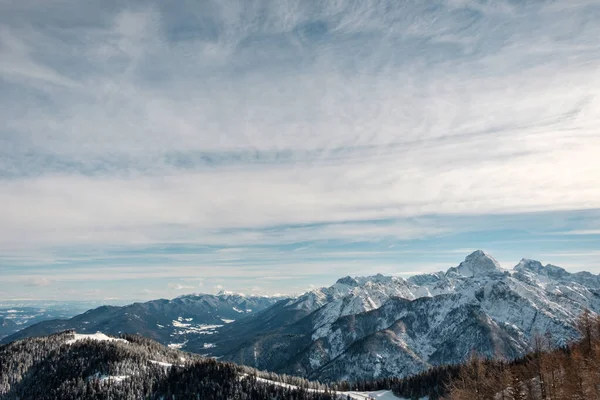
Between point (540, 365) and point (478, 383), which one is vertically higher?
point (540, 365)

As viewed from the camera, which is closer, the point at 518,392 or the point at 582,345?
the point at 518,392

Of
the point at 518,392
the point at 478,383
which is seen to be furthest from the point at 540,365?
the point at 478,383

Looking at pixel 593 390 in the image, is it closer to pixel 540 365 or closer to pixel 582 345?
pixel 540 365

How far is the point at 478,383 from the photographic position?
103 m

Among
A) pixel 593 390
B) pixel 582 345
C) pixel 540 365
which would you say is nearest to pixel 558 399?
pixel 593 390

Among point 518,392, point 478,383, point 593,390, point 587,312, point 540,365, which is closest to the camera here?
point 593,390

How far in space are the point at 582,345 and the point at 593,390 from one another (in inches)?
1055

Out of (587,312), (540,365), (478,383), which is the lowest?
(478,383)

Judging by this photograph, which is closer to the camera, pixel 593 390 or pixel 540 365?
pixel 593 390

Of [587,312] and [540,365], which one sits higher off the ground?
[587,312]

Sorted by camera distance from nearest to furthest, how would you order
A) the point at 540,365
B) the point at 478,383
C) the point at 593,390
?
the point at 593,390, the point at 540,365, the point at 478,383

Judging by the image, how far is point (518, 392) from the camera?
81250 millimetres

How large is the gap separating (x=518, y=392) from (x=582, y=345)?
28.2 m

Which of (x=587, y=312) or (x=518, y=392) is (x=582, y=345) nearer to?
(x=587, y=312)
